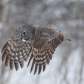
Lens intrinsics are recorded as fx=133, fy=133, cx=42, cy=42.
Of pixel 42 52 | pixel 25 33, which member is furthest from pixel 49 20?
pixel 25 33

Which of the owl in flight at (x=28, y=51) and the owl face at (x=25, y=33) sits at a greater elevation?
the owl face at (x=25, y=33)

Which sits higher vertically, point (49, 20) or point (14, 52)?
point (49, 20)

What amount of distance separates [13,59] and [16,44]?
0.11 meters

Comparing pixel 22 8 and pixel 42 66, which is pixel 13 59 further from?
pixel 22 8

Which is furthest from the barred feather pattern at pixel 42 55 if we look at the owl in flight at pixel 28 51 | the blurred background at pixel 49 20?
the blurred background at pixel 49 20

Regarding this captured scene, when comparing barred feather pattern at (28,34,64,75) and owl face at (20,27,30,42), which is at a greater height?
owl face at (20,27,30,42)

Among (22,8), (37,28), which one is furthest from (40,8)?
(37,28)

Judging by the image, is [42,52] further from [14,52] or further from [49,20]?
[49,20]

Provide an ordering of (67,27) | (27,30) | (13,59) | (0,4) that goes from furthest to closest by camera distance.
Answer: (67,27) → (0,4) → (13,59) → (27,30)

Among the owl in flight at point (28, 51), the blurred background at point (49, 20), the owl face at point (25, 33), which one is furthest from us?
the blurred background at point (49, 20)

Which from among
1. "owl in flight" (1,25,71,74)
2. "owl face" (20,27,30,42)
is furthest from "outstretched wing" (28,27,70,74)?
"owl face" (20,27,30,42)

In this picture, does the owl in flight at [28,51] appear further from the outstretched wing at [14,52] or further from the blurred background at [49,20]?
the blurred background at [49,20]

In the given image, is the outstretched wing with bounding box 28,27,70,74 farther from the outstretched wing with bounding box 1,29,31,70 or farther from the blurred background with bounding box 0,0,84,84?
the blurred background with bounding box 0,0,84,84

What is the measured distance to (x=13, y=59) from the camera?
3.13ft
